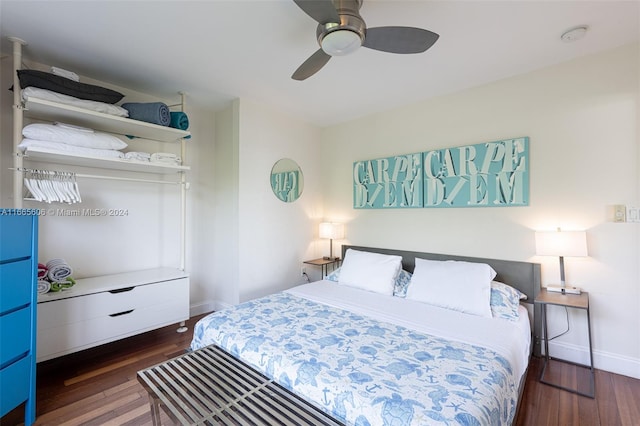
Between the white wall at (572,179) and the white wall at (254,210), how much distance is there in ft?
5.37

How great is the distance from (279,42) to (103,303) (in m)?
2.46

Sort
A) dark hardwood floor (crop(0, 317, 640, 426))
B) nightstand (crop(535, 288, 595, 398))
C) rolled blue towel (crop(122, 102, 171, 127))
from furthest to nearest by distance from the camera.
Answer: rolled blue towel (crop(122, 102, 171, 127)), nightstand (crop(535, 288, 595, 398)), dark hardwood floor (crop(0, 317, 640, 426))

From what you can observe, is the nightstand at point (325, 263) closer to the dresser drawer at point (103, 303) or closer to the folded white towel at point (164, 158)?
the dresser drawer at point (103, 303)

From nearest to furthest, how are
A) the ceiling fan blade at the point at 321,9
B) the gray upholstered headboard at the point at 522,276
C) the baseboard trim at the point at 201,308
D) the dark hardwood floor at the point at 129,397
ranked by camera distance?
the ceiling fan blade at the point at 321,9 → the dark hardwood floor at the point at 129,397 → the gray upholstered headboard at the point at 522,276 → the baseboard trim at the point at 201,308

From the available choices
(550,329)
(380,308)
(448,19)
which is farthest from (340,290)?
(448,19)

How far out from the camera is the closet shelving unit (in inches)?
78.9

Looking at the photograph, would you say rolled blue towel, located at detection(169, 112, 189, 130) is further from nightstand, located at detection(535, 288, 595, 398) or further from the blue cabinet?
nightstand, located at detection(535, 288, 595, 398)

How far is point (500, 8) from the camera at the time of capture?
1708 millimetres

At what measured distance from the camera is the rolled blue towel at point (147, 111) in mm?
2494

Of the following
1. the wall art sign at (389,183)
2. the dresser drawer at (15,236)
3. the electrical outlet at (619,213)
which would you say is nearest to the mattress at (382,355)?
the electrical outlet at (619,213)

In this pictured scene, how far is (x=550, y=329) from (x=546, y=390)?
1.97 ft

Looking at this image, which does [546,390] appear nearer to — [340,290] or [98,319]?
[340,290]

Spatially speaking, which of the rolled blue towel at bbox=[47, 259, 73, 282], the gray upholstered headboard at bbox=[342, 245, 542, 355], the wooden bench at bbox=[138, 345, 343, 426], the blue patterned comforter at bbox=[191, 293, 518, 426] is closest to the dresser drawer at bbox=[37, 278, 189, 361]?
the rolled blue towel at bbox=[47, 259, 73, 282]

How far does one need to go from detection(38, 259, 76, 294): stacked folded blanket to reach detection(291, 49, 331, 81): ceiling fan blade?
2331mm
